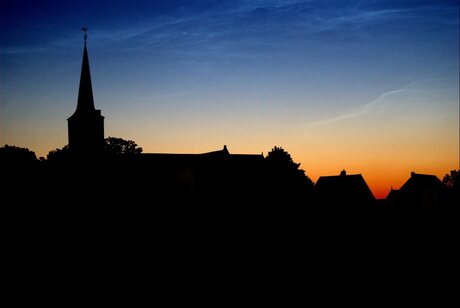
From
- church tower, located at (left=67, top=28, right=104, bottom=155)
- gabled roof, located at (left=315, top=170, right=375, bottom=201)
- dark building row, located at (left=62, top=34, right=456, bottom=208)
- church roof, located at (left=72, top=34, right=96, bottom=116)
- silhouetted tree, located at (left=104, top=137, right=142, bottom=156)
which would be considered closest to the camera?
dark building row, located at (left=62, top=34, right=456, bottom=208)

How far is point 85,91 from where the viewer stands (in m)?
54.6

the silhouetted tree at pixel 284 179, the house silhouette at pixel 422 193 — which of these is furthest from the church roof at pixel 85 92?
the house silhouette at pixel 422 193

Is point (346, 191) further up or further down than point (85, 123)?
further down

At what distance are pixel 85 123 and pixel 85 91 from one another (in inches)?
160

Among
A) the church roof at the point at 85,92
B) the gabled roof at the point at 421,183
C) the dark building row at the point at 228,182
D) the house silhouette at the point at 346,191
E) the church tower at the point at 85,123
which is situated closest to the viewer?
the dark building row at the point at 228,182

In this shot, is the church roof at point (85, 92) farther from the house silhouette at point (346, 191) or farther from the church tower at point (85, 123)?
the house silhouette at point (346, 191)

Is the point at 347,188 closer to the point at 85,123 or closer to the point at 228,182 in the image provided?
the point at 228,182

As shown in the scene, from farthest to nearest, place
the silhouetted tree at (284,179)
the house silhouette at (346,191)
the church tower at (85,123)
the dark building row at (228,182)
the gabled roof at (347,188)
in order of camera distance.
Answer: the church tower at (85,123) < the gabled roof at (347,188) < the house silhouette at (346,191) < the silhouetted tree at (284,179) < the dark building row at (228,182)

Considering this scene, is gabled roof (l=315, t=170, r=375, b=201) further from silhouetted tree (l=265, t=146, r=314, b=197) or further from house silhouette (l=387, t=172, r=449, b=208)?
silhouetted tree (l=265, t=146, r=314, b=197)

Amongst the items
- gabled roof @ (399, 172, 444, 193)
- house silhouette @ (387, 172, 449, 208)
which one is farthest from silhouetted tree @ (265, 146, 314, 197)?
gabled roof @ (399, 172, 444, 193)

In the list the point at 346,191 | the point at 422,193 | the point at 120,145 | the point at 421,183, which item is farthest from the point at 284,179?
the point at 120,145

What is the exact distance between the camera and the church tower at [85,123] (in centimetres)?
5362

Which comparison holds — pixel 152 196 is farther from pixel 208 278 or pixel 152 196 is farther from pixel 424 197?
pixel 424 197

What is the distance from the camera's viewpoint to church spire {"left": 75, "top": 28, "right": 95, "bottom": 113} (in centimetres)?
5419
